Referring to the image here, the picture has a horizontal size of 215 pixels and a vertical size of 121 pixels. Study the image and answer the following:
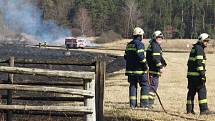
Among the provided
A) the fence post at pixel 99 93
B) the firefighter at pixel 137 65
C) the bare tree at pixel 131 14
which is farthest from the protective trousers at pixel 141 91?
the bare tree at pixel 131 14

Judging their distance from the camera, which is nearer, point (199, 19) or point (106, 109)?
point (106, 109)

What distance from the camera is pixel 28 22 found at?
130250mm

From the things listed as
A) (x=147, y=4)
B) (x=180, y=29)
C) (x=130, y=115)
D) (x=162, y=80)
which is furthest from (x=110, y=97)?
(x=147, y=4)

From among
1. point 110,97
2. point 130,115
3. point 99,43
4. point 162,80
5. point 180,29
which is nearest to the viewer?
point 130,115

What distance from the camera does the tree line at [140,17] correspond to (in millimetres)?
110812

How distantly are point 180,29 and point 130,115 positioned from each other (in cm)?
10002

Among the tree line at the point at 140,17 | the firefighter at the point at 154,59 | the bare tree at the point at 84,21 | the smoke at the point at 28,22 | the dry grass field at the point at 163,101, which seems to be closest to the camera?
the dry grass field at the point at 163,101

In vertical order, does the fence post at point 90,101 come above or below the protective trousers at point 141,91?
below

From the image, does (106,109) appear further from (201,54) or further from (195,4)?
(195,4)

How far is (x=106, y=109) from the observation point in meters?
13.0

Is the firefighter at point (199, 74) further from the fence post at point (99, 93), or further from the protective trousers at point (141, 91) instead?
the fence post at point (99, 93)

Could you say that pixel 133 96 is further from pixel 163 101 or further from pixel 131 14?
pixel 131 14

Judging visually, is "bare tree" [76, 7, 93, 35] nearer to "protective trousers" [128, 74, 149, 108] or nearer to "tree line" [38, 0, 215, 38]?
"tree line" [38, 0, 215, 38]

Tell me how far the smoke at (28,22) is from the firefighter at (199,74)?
10625cm
